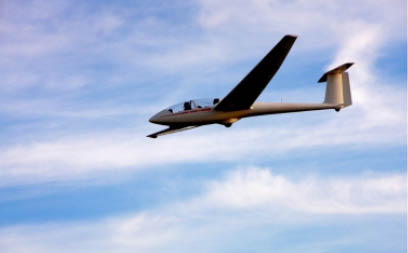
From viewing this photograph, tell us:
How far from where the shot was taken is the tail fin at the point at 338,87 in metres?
31.6

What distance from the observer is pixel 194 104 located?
28047mm

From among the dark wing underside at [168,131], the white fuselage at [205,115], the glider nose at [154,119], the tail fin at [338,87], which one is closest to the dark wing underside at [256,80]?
the white fuselage at [205,115]

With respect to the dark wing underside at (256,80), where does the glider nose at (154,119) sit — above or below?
below

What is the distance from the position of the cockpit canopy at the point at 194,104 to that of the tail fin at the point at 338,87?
9.03m

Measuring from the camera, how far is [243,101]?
1063 inches

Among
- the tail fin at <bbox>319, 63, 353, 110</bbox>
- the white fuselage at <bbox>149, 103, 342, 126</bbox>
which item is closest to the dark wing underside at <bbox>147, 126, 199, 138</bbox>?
the white fuselage at <bbox>149, 103, 342, 126</bbox>

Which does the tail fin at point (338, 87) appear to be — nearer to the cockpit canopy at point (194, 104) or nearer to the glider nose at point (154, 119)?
the cockpit canopy at point (194, 104)

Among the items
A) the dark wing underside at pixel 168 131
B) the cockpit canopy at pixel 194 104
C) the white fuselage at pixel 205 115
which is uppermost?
the cockpit canopy at pixel 194 104

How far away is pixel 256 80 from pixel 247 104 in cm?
250

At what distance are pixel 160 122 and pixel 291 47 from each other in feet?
32.6

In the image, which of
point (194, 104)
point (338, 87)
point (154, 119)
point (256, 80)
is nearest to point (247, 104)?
point (256, 80)

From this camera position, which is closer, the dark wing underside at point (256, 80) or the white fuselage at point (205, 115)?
the dark wing underside at point (256, 80)

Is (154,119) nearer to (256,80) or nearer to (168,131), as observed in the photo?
(168,131)

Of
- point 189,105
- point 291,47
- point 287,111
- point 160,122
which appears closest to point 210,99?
point 189,105
